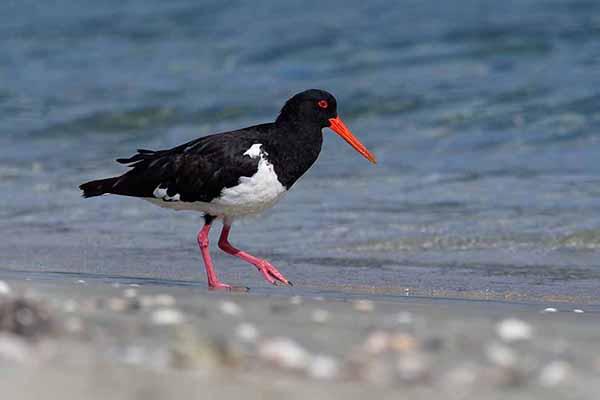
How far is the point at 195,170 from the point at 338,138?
233 inches

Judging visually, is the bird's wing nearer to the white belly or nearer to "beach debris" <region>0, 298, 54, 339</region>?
the white belly

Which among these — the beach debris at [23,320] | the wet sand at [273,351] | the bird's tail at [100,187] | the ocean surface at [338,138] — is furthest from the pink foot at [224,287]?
the beach debris at [23,320]

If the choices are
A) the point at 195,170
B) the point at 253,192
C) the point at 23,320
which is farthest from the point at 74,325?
the point at 195,170

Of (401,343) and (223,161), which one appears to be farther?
(223,161)

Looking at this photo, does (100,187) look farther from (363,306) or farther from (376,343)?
(376,343)

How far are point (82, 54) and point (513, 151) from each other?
993cm

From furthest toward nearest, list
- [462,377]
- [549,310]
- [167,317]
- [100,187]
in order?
[100,187], [549,310], [167,317], [462,377]

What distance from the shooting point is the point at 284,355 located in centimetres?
406

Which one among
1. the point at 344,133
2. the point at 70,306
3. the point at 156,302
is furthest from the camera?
the point at 344,133

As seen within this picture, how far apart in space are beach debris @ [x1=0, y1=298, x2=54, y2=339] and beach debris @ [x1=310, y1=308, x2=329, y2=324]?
3.64 feet

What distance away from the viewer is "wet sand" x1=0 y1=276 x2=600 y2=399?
12.5 ft

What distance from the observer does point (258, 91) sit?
16.1m

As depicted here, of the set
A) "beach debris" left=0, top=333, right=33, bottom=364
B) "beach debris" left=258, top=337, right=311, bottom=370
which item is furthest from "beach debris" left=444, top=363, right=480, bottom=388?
"beach debris" left=0, top=333, right=33, bottom=364

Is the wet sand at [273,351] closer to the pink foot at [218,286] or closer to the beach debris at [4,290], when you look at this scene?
the beach debris at [4,290]
